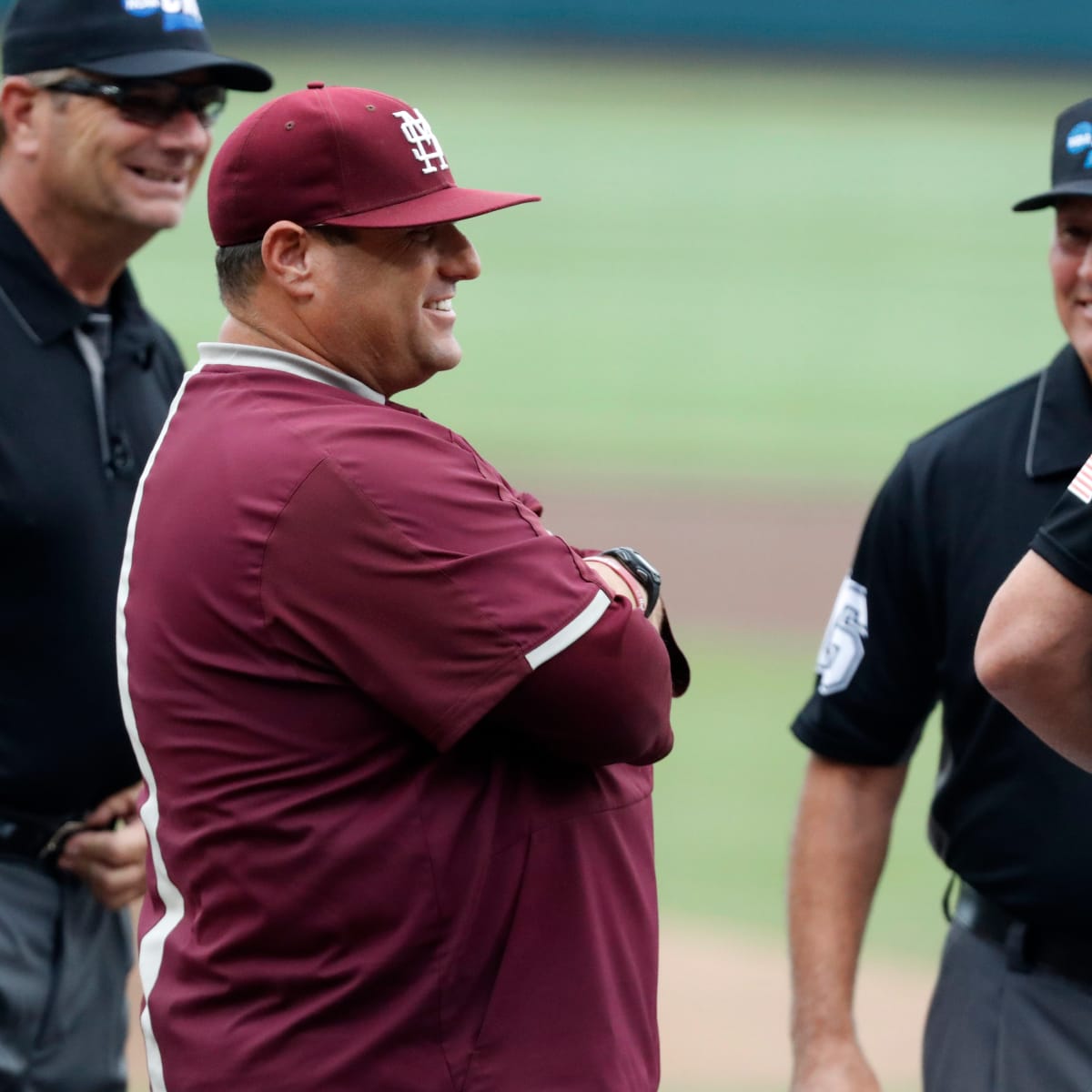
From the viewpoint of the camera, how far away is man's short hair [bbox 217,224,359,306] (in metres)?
2.35

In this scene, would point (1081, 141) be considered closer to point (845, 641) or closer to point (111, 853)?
point (845, 641)

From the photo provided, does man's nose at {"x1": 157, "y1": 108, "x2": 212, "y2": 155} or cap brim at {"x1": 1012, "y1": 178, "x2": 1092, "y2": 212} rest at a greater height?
cap brim at {"x1": 1012, "y1": 178, "x2": 1092, "y2": 212}

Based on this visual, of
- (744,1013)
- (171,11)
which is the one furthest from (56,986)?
(744,1013)

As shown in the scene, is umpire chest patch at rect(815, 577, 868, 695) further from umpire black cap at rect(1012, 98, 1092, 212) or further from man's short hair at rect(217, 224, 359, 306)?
man's short hair at rect(217, 224, 359, 306)

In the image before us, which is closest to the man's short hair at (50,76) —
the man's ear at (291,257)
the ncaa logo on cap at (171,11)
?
the ncaa logo on cap at (171,11)

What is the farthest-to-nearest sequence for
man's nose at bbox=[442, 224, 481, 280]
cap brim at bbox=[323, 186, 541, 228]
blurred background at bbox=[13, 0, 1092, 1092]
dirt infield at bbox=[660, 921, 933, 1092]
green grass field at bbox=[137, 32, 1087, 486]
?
green grass field at bbox=[137, 32, 1087, 486] → blurred background at bbox=[13, 0, 1092, 1092] → dirt infield at bbox=[660, 921, 933, 1092] → man's nose at bbox=[442, 224, 481, 280] → cap brim at bbox=[323, 186, 541, 228]

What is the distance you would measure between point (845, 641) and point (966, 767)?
318 millimetres

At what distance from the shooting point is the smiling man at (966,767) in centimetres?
271

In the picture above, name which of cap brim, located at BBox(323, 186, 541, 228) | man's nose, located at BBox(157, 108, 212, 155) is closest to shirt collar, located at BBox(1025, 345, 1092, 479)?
cap brim, located at BBox(323, 186, 541, 228)

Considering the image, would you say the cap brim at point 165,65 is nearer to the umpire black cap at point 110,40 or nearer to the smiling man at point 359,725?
the umpire black cap at point 110,40

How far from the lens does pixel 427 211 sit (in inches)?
92.8

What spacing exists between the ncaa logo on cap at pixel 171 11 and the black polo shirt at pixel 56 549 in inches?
20.4

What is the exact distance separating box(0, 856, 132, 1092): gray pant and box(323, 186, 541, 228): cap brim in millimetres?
1514

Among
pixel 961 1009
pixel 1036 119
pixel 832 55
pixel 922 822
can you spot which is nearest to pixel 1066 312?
pixel 961 1009
